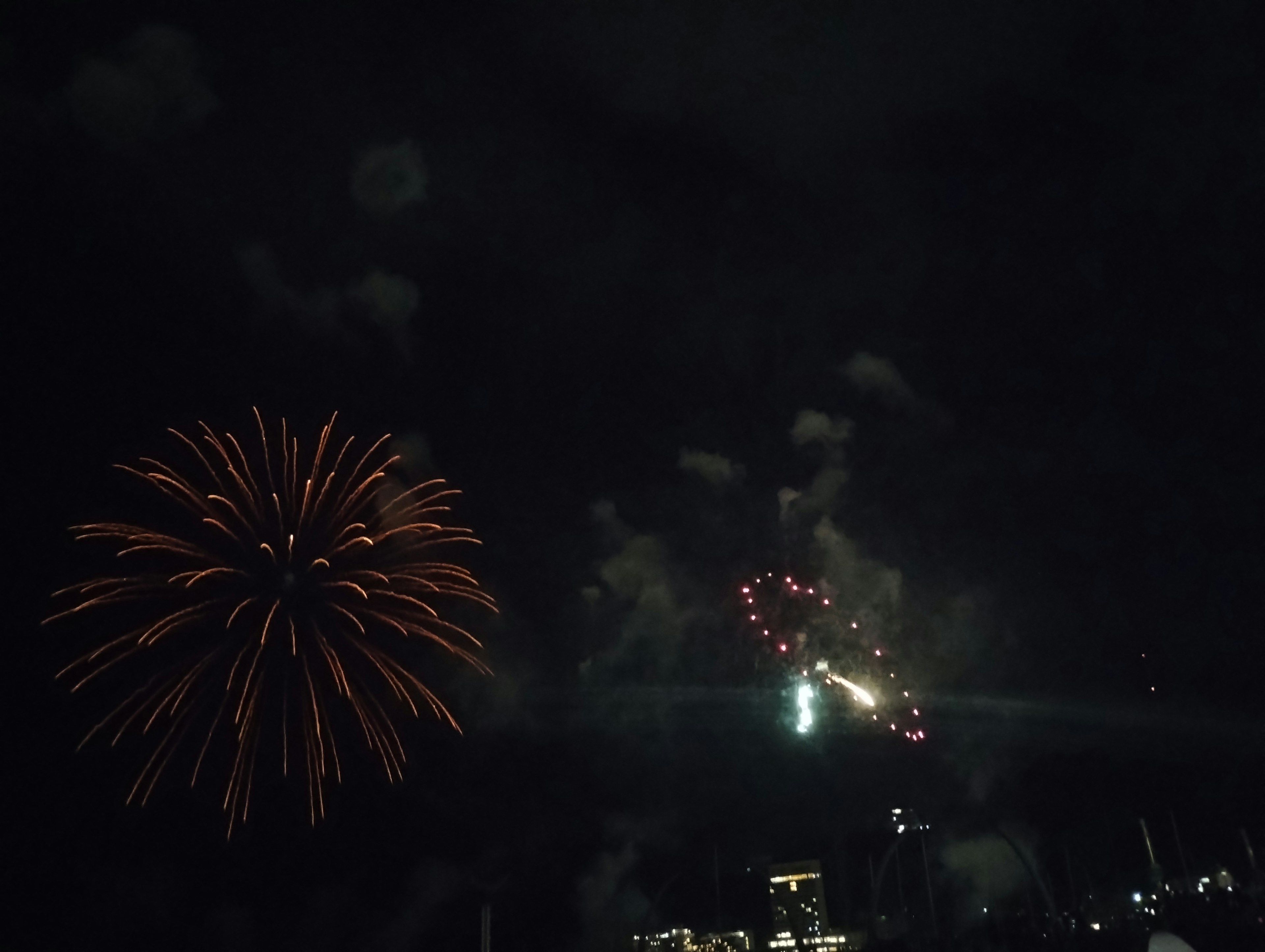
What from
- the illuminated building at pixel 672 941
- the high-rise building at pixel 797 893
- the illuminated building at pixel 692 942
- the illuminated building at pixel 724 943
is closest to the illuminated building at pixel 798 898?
the high-rise building at pixel 797 893

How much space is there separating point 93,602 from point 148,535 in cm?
236

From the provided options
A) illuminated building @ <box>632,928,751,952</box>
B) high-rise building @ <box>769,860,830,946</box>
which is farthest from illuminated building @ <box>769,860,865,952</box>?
illuminated building @ <box>632,928,751,952</box>

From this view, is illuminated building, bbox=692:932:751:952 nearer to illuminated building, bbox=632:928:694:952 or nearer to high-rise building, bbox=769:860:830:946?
illuminated building, bbox=632:928:694:952

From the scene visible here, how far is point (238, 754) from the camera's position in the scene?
2744cm

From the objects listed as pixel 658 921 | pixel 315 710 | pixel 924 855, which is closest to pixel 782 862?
pixel 658 921

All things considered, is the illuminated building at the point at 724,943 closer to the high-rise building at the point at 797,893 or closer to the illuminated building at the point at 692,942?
the illuminated building at the point at 692,942

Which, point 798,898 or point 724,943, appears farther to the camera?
point 798,898

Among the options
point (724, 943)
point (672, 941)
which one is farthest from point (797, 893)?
point (724, 943)

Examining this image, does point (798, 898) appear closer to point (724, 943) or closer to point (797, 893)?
point (797, 893)

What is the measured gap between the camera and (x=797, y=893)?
513 feet

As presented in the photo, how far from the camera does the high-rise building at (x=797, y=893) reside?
15262 cm

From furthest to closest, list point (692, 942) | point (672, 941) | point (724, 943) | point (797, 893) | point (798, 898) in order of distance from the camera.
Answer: point (797, 893), point (798, 898), point (672, 941), point (692, 942), point (724, 943)

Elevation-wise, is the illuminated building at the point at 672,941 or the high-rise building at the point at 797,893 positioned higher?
the high-rise building at the point at 797,893

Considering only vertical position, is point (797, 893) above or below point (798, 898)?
above
